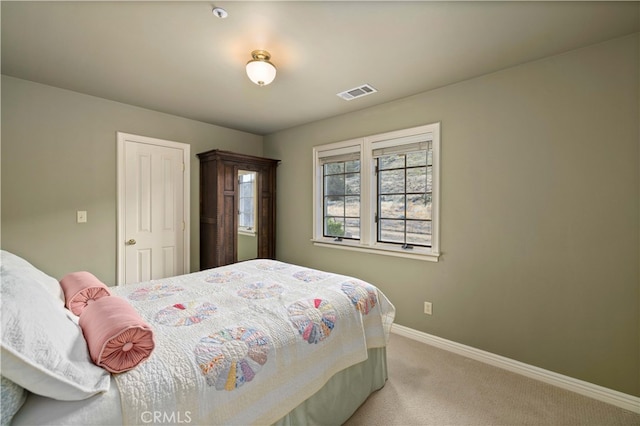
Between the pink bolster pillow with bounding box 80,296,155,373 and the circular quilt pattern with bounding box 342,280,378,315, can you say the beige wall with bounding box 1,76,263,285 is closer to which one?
the pink bolster pillow with bounding box 80,296,155,373

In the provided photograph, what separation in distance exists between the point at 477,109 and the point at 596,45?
2.59 ft

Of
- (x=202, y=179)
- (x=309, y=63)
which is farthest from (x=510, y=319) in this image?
(x=202, y=179)

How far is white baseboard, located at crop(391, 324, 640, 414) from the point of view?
190 cm

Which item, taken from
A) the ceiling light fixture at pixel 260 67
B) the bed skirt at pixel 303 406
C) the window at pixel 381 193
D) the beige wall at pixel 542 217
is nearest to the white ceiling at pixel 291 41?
the ceiling light fixture at pixel 260 67

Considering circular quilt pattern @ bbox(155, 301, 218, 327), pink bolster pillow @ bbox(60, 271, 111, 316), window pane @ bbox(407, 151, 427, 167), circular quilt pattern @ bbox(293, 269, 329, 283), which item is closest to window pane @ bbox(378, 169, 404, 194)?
window pane @ bbox(407, 151, 427, 167)

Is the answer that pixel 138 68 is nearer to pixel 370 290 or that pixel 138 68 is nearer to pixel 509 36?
pixel 370 290

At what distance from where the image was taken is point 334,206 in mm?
3699

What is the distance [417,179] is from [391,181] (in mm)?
Result: 296

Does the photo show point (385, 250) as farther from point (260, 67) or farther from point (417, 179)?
point (260, 67)

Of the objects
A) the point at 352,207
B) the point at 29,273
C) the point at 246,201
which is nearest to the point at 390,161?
the point at 352,207

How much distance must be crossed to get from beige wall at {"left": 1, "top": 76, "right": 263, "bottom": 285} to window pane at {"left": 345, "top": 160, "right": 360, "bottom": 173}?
234cm

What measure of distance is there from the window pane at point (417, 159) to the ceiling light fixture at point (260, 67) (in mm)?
1651

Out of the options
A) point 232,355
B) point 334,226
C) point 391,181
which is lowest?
point 232,355

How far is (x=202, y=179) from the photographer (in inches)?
147
